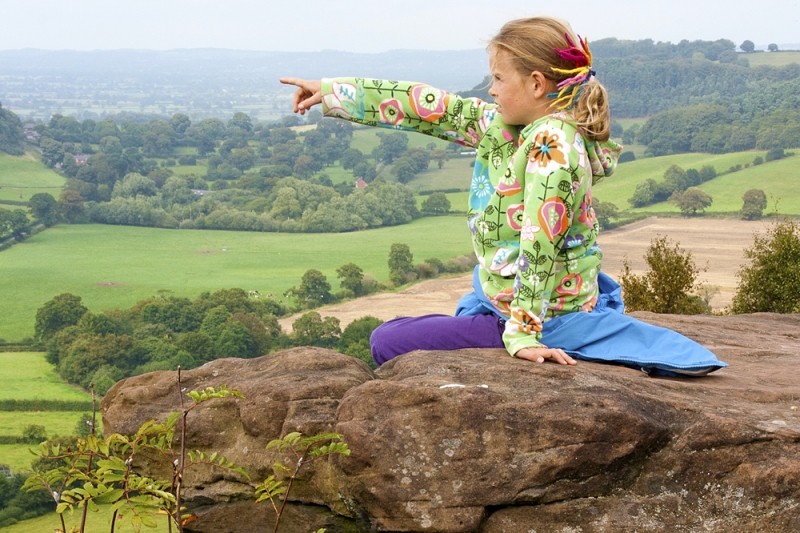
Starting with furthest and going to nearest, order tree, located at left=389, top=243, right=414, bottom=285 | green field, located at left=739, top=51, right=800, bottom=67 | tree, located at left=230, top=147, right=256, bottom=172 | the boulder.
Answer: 1. green field, located at left=739, top=51, right=800, bottom=67
2. tree, located at left=230, top=147, right=256, bottom=172
3. tree, located at left=389, top=243, right=414, bottom=285
4. the boulder

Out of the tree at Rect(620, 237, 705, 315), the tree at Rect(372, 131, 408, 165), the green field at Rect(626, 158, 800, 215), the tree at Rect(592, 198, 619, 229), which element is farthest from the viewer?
the tree at Rect(372, 131, 408, 165)

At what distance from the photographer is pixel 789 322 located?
27.3ft

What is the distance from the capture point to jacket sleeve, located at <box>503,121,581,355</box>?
14.6 feet

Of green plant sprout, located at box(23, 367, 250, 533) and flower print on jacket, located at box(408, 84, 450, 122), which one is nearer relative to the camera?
green plant sprout, located at box(23, 367, 250, 533)

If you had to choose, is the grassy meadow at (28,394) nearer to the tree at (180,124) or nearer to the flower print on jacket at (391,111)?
the flower print on jacket at (391,111)

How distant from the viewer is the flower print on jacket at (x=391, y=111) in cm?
537

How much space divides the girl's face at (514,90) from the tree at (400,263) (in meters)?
63.9

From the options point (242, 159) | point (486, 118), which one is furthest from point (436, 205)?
point (486, 118)

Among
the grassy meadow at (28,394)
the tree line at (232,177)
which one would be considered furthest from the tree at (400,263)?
the grassy meadow at (28,394)

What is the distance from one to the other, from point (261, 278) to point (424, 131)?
6822 cm

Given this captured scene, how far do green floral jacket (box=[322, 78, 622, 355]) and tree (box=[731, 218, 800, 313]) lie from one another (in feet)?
59.2

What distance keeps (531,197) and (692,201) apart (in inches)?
2978

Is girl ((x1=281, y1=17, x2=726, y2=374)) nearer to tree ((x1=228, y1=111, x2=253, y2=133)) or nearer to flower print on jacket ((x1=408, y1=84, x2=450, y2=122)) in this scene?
flower print on jacket ((x1=408, y1=84, x2=450, y2=122))

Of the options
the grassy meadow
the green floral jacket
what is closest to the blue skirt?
the green floral jacket
